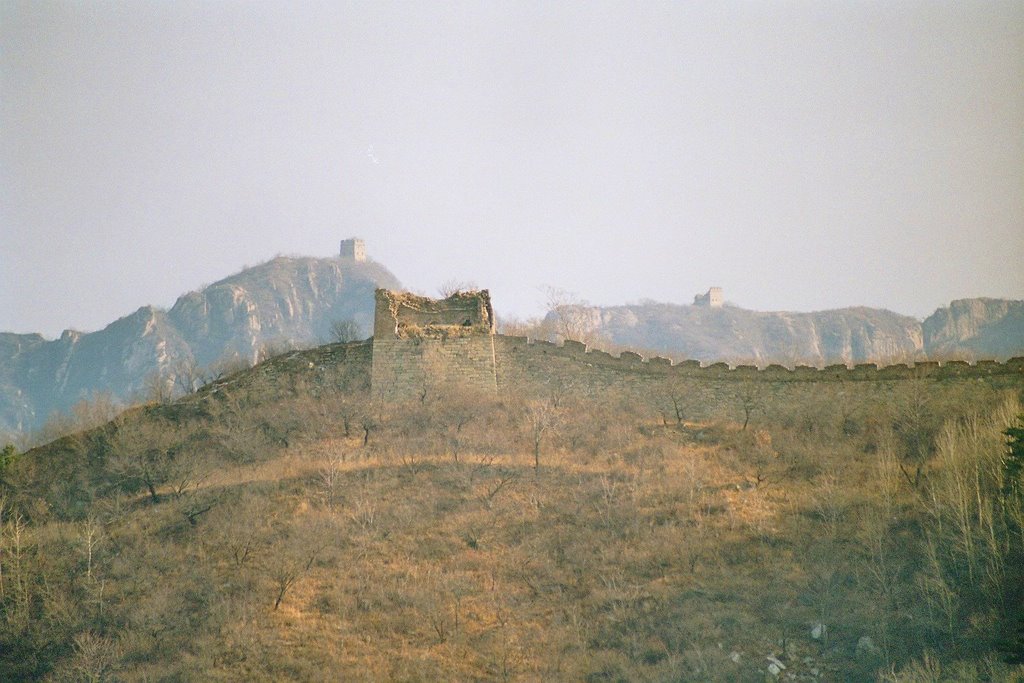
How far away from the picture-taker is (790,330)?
8344 centimetres

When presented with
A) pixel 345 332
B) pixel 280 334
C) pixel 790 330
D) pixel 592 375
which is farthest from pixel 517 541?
pixel 790 330

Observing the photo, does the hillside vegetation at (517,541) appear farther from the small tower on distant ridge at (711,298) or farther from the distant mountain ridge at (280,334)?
the small tower on distant ridge at (711,298)

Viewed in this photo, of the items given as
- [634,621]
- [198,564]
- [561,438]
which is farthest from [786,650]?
[198,564]

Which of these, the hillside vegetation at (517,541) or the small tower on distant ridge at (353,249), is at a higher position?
the small tower on distant ridge at (353,249)

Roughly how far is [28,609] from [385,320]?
13851 mm

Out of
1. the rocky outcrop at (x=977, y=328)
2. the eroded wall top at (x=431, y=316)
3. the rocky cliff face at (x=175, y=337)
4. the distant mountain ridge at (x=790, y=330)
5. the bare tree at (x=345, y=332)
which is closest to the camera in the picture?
the eroded wall top at (x=431, y=316)

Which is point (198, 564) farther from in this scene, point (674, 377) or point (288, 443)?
point (674, 377)

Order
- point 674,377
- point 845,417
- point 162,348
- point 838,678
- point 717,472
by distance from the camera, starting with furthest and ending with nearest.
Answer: point 162,348 < point 674,377 < point 845,417 < point 717,472 < point 838,678

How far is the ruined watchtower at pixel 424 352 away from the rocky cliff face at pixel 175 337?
35.6 metres

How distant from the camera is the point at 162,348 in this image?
233ft

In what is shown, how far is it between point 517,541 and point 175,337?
2220 inches

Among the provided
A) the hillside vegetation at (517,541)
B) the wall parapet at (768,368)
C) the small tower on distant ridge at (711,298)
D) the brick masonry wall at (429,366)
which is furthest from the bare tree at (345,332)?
the small tower on distant ridge at (711,298)

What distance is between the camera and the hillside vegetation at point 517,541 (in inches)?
790

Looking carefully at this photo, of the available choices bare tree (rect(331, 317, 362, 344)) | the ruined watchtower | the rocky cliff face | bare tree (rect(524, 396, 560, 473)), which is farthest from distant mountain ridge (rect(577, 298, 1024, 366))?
the ruined watchtower
